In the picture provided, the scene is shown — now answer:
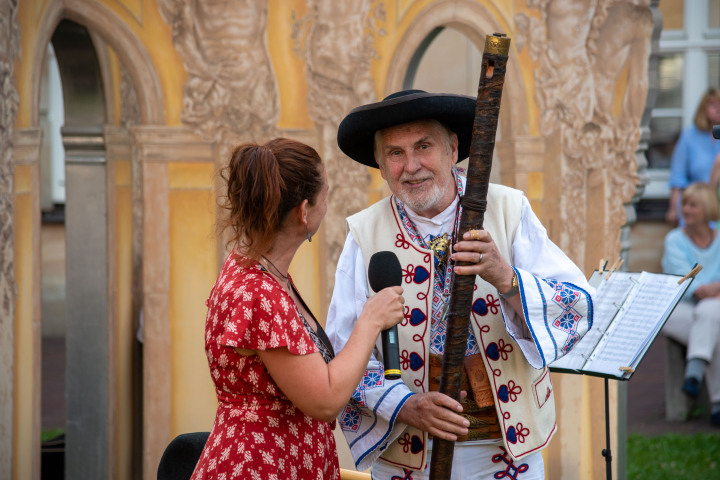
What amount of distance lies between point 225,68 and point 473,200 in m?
3.09

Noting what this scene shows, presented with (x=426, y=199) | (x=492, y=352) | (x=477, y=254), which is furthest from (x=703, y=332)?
(x=477, y=254)

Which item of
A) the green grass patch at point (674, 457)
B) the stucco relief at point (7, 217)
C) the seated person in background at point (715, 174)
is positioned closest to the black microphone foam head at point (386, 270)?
the stucco relief at point (7, 217)

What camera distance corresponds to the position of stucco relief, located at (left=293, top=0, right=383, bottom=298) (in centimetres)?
518

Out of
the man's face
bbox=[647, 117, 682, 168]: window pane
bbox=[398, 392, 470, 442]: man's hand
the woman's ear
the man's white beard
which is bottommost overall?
bbox=[398, 392, 470, 442]: man's hand

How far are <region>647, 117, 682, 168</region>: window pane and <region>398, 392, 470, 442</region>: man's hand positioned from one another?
9665mm

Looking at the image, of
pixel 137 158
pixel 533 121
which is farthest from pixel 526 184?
pixel 137 158

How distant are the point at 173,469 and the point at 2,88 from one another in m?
2.03

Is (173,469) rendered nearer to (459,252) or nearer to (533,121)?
(459,252)

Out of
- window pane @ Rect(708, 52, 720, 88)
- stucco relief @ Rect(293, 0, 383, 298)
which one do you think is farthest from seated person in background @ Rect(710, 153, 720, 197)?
stucco relief @ Rect(293, 0, 383, 298)

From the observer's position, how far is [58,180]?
12672 millimetres

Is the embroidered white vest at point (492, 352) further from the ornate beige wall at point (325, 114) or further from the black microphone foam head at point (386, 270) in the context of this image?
the ornate beige wall at point (325, 114)

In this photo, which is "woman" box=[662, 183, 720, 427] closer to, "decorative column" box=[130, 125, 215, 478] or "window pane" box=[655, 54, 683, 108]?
"decorative column" box=[130, 125, 215, 478]

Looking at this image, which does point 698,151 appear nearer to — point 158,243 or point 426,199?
point 158,243

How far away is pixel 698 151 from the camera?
8594mm
